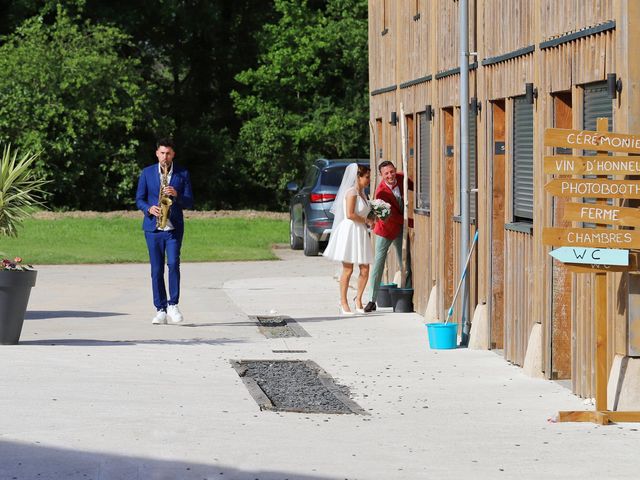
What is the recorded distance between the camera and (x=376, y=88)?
79.2ft

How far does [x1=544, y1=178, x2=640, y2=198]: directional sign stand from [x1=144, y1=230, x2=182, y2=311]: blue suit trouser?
24.6 ft

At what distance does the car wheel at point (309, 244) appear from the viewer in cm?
2910

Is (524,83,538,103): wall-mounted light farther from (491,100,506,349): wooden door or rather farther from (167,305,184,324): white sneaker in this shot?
(167,305,184,324): white sneaker

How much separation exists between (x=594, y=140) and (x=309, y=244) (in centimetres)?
1932

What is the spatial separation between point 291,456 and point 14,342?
634 cm

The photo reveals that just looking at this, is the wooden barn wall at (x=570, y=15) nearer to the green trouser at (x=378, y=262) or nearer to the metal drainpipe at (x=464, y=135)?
the metal drainpipe at (x=464, y=135)

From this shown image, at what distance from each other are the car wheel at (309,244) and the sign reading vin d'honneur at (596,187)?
737 inches

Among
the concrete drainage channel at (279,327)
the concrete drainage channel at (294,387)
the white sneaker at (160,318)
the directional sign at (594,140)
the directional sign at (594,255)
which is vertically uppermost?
the directional sign at (594,140)

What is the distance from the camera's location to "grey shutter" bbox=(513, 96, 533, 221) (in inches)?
532

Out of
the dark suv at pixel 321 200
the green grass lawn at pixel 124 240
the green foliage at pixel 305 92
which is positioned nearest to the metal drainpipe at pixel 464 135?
the green grass lawn at pixel 124 240

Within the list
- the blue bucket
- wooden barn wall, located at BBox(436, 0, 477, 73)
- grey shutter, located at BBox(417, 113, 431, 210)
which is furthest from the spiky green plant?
grey shutter, located at BBox(417, 113, 431, 210)

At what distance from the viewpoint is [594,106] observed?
1156 cm

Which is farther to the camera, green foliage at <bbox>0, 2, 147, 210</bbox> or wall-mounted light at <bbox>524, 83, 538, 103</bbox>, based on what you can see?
green foliage at <bbox>0, 2, 147, 210</bbox>

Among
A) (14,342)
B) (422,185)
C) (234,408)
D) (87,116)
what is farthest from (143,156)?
(234,408)
